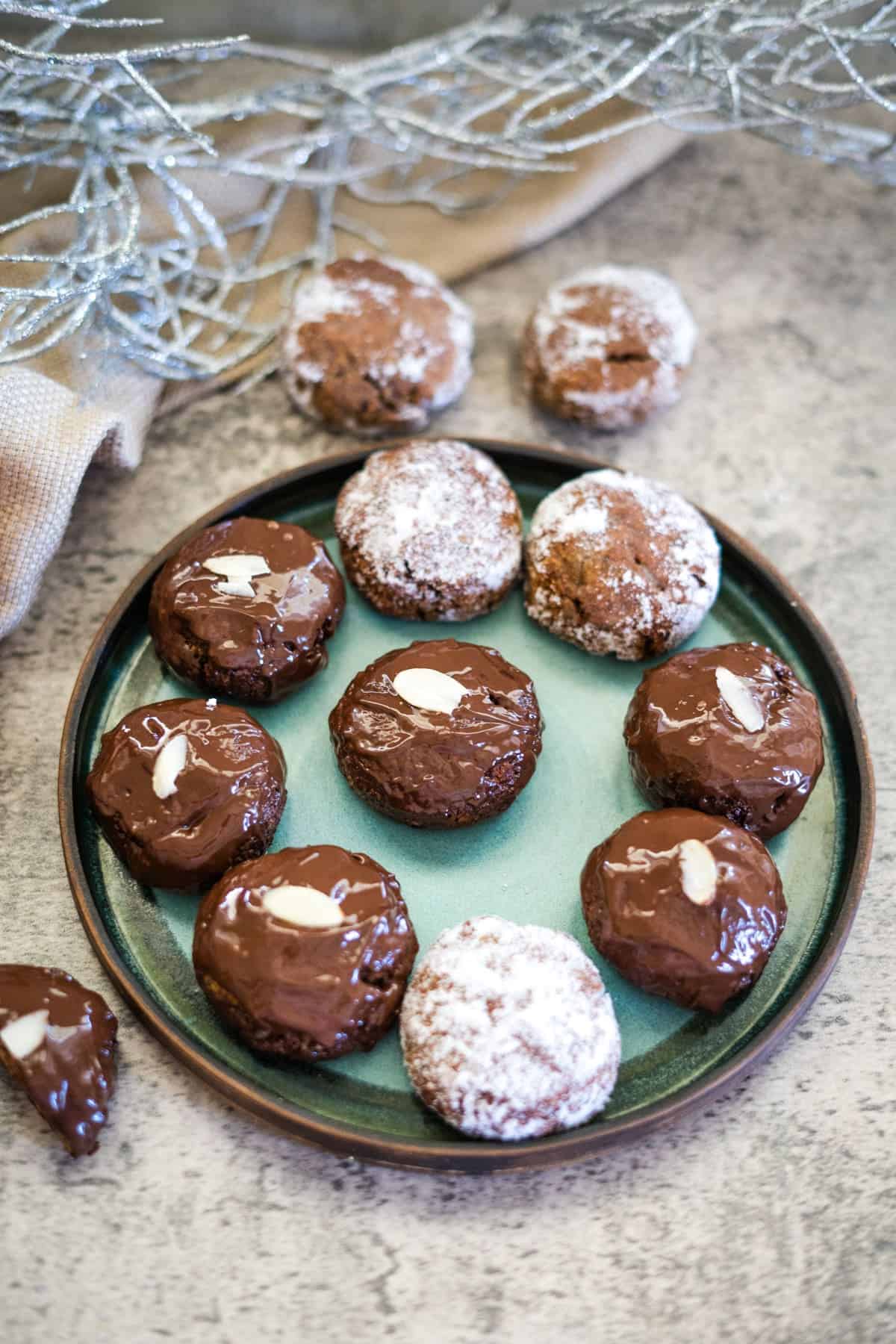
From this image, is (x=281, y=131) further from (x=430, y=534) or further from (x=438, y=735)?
(x=438, y=735)

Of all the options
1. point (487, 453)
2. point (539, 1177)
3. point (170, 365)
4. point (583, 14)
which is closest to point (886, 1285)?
point (539, 1177)

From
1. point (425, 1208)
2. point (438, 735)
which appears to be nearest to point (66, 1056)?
point (425, 1208)

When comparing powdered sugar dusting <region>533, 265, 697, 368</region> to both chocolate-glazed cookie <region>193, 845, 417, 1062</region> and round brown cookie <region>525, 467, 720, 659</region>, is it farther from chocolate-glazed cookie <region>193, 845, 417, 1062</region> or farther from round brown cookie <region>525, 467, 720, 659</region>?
chocolate-glazed cookie <region>193, 845, 417, 1062</region>

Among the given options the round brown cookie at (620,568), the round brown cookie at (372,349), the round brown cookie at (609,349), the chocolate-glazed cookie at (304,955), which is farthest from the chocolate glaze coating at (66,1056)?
the round brown cookie at (609,349)

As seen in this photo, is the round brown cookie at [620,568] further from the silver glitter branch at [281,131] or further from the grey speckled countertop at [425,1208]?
the silver glitter branch at [281,131]

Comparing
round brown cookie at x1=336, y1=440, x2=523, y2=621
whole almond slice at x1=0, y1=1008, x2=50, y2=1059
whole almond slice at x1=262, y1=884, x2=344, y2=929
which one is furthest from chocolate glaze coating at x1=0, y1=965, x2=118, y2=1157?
round brown cookie at x1=336, y1=440, x2=523, y2=621

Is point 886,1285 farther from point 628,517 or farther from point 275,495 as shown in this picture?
point 275,495
